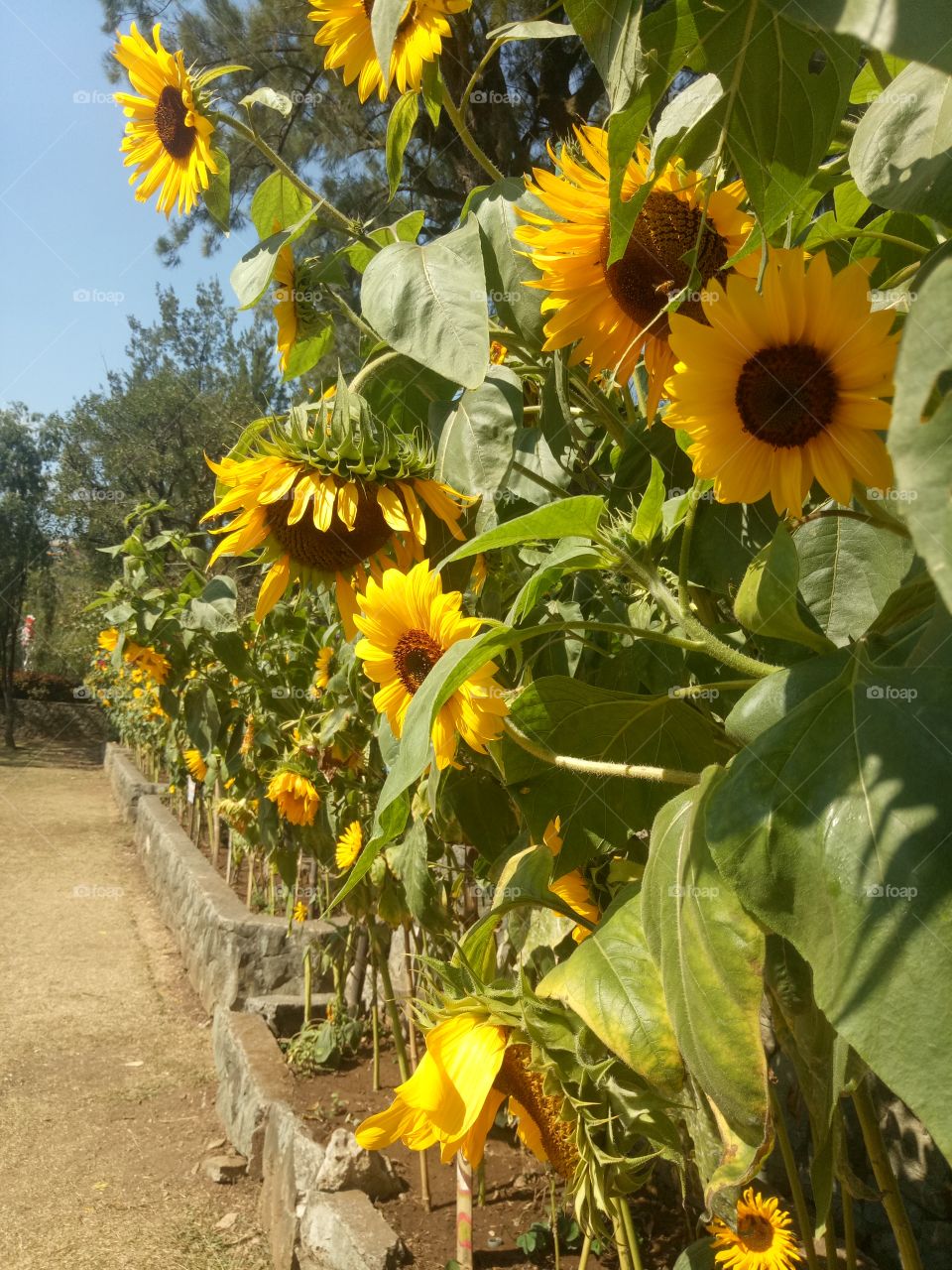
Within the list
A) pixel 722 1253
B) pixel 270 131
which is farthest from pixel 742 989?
pixel 270 131

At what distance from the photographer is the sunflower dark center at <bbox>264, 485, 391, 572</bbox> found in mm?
929

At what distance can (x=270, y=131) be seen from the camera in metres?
4.34

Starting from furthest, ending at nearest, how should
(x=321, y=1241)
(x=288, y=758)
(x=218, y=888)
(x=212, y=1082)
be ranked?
(x=218, y=888)
(x=212, y=1082)
(x=288, y=758)
(x=321, y=1241)

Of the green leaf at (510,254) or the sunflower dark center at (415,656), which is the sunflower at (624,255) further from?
the sunflower dark center at (415,656)

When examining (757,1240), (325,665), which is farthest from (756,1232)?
(325,665)

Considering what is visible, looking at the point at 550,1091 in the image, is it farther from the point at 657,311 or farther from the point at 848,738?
the point at 657,311

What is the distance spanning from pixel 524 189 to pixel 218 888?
4936mm

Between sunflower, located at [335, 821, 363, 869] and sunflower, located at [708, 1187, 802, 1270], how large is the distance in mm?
1665

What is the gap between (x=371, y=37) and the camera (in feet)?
3.15

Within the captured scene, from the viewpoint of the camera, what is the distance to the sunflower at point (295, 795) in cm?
315

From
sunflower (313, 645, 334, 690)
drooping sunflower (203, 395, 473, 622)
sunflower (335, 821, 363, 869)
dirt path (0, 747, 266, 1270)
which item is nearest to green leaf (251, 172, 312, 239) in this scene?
drooping sunflower (203, 395, 473, 622)

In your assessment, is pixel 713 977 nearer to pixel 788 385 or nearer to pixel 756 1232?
pixel 788 385

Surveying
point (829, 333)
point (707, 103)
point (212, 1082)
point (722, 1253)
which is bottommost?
point (212, 1082)

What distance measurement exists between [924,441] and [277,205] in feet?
3.07
